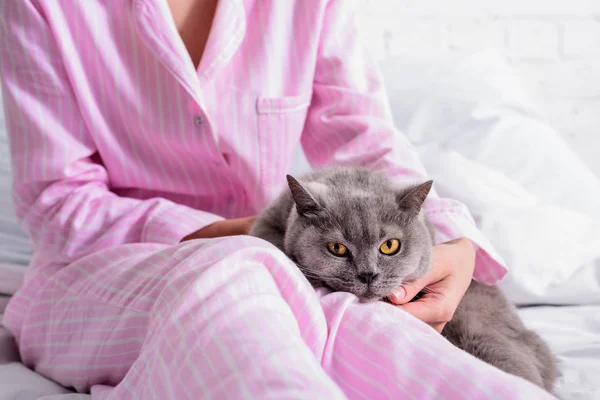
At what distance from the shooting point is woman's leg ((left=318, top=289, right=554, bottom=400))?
2.40ft

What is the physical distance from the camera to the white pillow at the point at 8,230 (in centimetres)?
173

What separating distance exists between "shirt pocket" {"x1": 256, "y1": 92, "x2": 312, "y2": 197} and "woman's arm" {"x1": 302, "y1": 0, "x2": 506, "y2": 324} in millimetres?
58

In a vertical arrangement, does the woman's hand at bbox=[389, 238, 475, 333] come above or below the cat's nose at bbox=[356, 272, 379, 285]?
below

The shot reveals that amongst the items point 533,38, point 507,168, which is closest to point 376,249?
point 507,168

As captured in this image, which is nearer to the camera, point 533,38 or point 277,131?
point 277,131

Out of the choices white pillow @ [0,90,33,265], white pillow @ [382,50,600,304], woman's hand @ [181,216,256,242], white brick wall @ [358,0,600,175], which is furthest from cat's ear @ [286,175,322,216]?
white brick wall @ [358,0,600,175]

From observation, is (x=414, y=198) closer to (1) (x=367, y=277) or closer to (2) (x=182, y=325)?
(1) (x=367, y=277)

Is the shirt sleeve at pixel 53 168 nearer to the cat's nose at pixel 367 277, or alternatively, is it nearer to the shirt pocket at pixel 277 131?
the shirt pocket at pixel 277 131

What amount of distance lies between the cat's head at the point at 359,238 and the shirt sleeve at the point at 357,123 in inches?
8.7

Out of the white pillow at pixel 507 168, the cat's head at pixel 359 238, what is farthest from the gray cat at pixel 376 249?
the white pillow at pixel 507 168

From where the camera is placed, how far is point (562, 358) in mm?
1262

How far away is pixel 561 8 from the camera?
2572mm

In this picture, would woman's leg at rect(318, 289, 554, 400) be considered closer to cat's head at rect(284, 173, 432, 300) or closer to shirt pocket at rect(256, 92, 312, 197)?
cat's head at rect(284, 173, 432, 300)

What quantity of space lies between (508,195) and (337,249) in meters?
0.80
